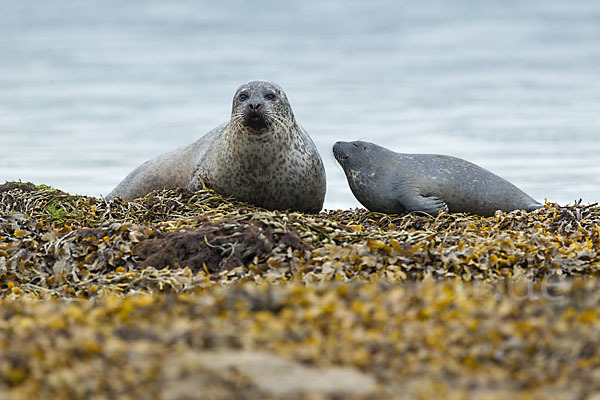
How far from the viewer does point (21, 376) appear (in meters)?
2.69

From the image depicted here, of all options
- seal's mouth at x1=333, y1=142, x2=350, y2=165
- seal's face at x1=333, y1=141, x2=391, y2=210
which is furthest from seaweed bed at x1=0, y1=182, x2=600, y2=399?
seal's mouth at x1=333, y1=142, x2=350, y2=165

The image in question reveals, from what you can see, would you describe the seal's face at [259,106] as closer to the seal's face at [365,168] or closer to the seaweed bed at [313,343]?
the seal's face at [365,168]

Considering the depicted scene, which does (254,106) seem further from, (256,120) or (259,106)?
(256,120)

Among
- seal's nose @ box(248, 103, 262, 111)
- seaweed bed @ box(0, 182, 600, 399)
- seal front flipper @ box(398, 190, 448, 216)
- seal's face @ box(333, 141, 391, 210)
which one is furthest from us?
seal's face @ box(333, 141, 391, 210)

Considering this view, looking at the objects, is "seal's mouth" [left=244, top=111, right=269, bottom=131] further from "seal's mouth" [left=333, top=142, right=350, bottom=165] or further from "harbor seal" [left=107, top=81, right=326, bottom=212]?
"seal's mouth" [left=333, top=142, right=350, bottom=165]

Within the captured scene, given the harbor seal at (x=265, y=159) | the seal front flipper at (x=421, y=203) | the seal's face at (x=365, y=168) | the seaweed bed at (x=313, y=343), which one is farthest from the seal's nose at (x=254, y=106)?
the seaweed bed at (x=313, y=343)

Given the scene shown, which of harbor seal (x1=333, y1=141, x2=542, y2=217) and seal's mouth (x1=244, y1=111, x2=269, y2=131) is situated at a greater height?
seal's mouth (x1=244, y1=111, x2=269, y2=131)

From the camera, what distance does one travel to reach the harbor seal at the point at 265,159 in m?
7.32

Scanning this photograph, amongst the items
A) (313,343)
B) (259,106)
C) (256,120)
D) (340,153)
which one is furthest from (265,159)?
(313,343)

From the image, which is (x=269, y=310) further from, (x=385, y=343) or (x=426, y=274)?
(x=426, y=274)

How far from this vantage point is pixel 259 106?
7.15 meters

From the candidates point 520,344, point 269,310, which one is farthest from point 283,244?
point 520,344

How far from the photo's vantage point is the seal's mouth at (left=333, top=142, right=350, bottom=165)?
8.26 metres

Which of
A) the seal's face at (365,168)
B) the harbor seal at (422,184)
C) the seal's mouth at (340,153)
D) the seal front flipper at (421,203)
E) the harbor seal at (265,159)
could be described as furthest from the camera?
the seal's mouth at (340,153)
